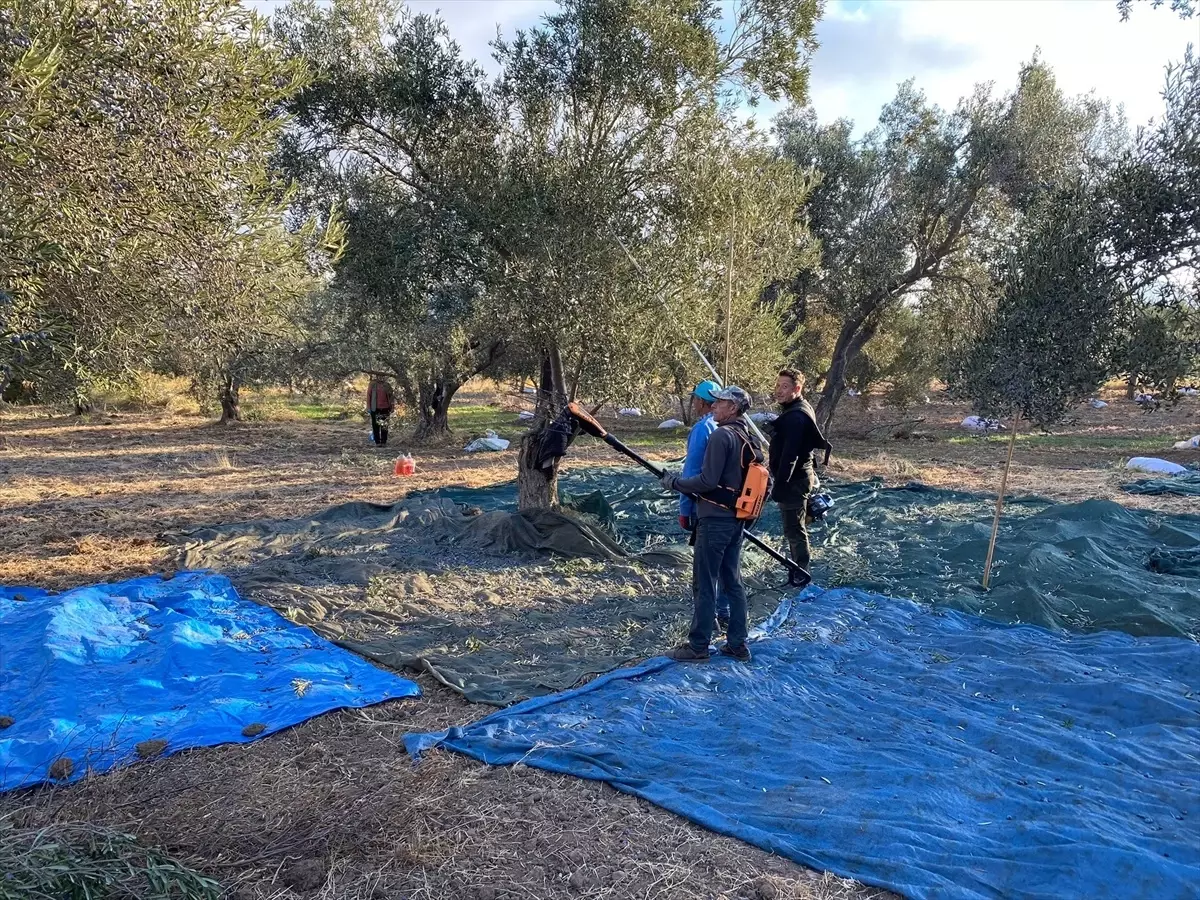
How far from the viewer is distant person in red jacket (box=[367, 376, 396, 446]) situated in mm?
18625

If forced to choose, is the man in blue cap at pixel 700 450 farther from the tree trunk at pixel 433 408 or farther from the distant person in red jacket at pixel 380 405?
the distant person in red jacket at pixel 380 405

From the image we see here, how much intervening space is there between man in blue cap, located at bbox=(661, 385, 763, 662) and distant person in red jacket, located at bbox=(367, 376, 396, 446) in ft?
46.1

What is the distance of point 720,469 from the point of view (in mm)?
5516

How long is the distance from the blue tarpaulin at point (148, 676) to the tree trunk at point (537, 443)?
146 inches

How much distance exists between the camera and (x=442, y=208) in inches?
339

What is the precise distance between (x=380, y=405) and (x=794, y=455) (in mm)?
13146

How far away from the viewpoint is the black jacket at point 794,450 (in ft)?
25.2

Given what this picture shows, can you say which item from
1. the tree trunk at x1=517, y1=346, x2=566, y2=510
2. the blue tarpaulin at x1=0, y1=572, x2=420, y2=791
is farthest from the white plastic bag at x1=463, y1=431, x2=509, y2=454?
the blue tarpaulin at x1=0, y1=572, x2=420, y2=791

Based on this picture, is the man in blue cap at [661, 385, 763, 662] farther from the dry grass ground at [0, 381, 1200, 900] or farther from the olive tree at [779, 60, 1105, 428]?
the olive tree at [779, 60, 1105, 428]

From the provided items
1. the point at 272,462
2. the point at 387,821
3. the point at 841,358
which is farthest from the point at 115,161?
the point at 841,358

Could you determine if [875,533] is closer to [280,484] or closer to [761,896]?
[761,896]

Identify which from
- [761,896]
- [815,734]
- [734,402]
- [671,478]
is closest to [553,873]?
[761,896]

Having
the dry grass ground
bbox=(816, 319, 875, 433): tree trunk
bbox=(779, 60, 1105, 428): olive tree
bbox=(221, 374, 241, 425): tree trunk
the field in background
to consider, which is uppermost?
bbox=(779, 60, 1105, 428): olive tree

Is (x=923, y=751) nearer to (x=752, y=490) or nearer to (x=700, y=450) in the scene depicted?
(x=752, y=490)
